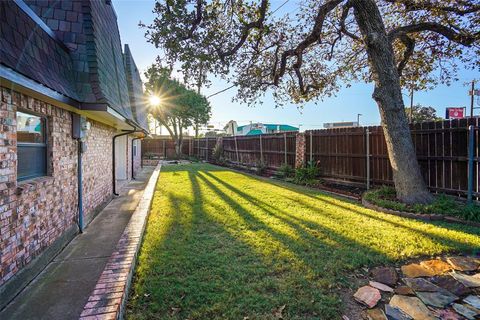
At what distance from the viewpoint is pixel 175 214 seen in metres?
5.45

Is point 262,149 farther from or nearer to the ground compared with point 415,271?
farther from the ground

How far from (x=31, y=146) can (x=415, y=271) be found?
502cm

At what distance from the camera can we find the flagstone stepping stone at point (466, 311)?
2.31 meters

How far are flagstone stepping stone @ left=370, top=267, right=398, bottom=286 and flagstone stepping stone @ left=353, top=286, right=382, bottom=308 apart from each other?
25cm

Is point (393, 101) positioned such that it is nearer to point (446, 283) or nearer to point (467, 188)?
point (467, 188)

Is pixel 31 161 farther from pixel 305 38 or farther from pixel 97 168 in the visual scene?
pixel 305 38

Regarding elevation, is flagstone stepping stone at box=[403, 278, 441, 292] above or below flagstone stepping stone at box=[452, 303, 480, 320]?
above

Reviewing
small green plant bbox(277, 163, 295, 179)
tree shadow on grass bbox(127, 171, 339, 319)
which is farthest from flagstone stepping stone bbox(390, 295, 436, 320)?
small green plant bbox(277, 163, 295, 179)

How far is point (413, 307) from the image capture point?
96.0 inches

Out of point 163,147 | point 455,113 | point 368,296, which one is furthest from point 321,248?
point 163,147

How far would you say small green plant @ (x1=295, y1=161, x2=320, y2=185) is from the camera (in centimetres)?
960

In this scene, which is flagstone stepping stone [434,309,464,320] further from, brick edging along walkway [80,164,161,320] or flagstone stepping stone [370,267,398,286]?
brick edging along walkway [80,164,161,320]

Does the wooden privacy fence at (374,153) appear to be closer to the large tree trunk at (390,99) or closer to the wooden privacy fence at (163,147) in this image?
the large tree trunk at (390,99)

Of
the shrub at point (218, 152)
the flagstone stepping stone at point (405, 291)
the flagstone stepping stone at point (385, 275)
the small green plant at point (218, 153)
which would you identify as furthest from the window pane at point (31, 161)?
the shrub at point (218, 152)
